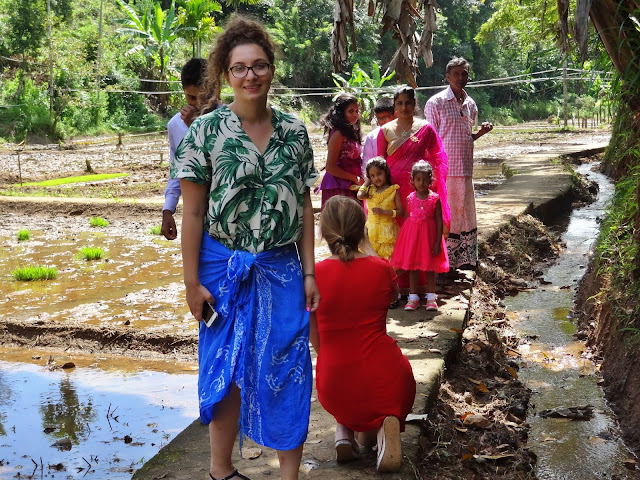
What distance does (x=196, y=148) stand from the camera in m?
2.66

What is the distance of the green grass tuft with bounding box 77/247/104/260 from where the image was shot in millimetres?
8852

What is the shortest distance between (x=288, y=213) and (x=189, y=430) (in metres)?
1.42

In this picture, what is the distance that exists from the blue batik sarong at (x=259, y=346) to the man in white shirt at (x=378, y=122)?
10.4 feet

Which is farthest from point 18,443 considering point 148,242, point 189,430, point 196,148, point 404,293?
point 148,242

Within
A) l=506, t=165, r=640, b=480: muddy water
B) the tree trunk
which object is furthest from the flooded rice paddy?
the tree trunk

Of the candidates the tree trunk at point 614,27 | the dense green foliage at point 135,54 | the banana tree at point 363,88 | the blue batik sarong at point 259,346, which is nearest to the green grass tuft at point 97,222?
the tree trunk at point 614,27

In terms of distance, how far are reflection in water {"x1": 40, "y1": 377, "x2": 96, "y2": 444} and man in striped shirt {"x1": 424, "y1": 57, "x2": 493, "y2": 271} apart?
3.29 m

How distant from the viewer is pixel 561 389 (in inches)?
199

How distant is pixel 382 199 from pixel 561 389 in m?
1.83

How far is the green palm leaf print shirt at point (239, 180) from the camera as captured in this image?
266 cm

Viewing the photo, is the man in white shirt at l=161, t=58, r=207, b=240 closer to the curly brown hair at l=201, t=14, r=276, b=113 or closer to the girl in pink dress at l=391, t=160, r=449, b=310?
the curly brown hair at l=201, t=14, r=276, b=113

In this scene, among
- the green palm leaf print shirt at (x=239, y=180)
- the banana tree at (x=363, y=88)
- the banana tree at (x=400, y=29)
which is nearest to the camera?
the green palm leaf print shirt at (x=239, y=180)

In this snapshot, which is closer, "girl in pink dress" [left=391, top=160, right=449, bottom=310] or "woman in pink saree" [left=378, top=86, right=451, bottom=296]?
"girl in pink dress" [left=391, top=160, right=449, bottom=310]

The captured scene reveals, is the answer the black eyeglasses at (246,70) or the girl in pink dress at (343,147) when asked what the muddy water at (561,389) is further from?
the black eyeglasses at (246,70)
